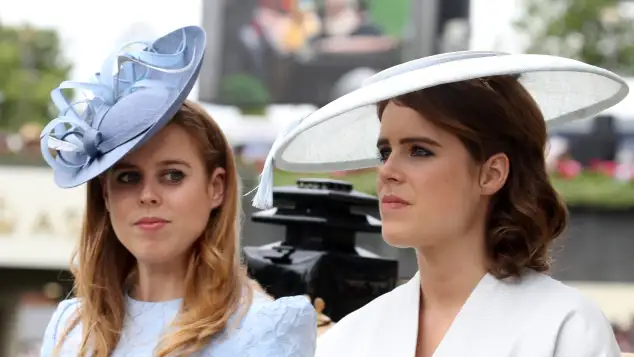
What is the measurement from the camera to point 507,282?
2.38 meters

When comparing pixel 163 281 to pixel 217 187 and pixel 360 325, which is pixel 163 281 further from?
pixel 360 325

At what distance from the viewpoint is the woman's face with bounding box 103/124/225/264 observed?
2441 millimetres

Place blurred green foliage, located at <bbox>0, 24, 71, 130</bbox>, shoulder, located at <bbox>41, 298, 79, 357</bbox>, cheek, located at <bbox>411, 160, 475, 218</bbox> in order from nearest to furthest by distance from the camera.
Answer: cheek, located at <bbox>411, 160, 475, 218</bbox>
shoulder, located at <bbox>41, 298, 79, 357</bbox>
blurred green foliage, located at <bbox>0, 24, 71, 130</bbox>

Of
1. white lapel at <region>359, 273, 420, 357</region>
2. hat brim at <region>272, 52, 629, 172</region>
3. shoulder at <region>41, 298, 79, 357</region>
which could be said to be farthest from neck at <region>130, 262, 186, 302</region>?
white lapel at <region>359, 273, 420, 357</region>

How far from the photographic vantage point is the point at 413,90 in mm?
2201

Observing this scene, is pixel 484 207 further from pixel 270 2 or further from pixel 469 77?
pixel 270 2

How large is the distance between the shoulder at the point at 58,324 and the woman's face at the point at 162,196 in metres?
0.32

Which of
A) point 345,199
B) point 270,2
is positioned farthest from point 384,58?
point 345,199

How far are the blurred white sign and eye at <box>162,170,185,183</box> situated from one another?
10.3 m

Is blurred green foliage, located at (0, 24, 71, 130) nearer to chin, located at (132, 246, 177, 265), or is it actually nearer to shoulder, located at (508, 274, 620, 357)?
chin, located at (132, 246, 177, 265)

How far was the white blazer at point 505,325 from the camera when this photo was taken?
2.22m

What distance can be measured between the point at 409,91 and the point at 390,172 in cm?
21

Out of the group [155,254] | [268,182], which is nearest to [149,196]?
[155,254]

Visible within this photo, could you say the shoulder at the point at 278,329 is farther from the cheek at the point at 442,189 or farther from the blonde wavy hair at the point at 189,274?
the cheek at the point at 442,189
